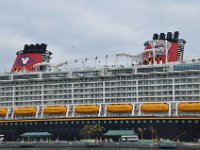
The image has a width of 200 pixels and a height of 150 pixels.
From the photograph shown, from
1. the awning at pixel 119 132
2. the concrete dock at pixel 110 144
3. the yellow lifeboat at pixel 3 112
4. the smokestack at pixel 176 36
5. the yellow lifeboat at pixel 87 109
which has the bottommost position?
the concrete dock at pixel 110 144

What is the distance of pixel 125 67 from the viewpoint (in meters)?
97.4

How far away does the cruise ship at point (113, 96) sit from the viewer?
3506 inches

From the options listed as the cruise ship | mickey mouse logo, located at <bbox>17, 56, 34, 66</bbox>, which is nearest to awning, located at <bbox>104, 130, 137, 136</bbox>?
the cruise ship

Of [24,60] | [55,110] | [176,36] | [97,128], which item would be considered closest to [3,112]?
[55,110]

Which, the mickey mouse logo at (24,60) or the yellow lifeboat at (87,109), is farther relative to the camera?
the mickey mouse logo at (24,60)

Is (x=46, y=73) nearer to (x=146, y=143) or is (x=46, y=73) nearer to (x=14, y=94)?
(x=14, y=94)

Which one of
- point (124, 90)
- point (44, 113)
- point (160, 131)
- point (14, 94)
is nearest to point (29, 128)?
point (44, 113)

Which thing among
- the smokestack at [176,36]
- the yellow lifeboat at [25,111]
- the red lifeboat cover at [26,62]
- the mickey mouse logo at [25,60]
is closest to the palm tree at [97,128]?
the yellow lifeboat at [25,111]

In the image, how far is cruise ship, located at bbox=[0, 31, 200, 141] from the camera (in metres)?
89.1

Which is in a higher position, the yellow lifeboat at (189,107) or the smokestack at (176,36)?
the smokestack at (176,36)

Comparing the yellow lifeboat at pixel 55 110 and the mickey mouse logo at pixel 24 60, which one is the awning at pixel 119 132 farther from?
the mickey mouse logo at pixel 24 60

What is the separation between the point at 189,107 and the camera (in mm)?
86875

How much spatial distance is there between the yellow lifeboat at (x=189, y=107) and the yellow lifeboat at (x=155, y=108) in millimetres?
2671

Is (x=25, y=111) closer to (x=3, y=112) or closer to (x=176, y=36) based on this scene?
(x=3, y=112)
